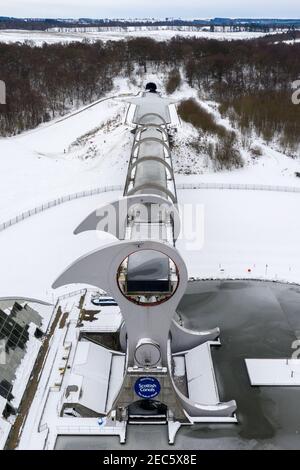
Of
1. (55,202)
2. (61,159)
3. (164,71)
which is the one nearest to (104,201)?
(55,202)

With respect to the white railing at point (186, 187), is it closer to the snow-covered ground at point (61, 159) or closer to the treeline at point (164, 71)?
the snow-covered ground at point (61, 159)

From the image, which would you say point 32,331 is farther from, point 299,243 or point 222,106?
point 222,106

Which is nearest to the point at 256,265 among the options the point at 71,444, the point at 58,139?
the point at 71,444

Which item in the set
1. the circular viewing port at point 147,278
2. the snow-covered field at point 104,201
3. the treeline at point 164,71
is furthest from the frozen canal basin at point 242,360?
the treeline at point 164,71

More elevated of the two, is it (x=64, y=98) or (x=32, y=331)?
(x=64, y=98)

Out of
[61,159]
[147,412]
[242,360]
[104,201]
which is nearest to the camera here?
[147,412]

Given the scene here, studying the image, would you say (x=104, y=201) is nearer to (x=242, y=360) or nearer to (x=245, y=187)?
(x=245, y=187)

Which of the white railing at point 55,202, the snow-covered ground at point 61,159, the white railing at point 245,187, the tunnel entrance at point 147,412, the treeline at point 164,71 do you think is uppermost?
the treeline at point 164,71
